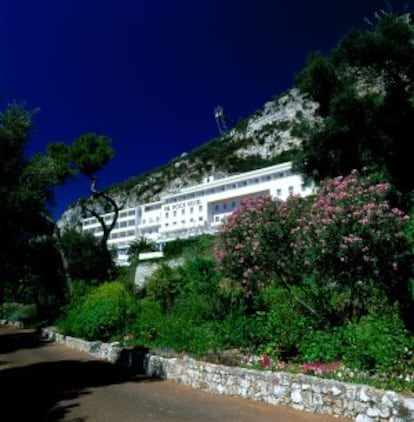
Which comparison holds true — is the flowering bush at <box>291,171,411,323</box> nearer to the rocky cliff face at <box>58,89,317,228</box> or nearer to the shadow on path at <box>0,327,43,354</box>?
the shadow on path at <box>0,327,43,354</box>

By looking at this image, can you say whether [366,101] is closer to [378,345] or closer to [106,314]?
[378,345]

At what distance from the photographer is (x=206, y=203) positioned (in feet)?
234

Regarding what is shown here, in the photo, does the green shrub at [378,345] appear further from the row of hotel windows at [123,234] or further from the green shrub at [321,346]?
the row of hotel windows at [123,234]

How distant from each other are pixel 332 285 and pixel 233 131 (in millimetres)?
116974

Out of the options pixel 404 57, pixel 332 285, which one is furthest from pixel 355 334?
pixel 404 57

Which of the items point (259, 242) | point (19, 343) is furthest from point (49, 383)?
point (19, 343)

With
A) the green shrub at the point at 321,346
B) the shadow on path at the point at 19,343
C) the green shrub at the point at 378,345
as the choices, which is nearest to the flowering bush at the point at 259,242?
the green shrub at the point at 321,346

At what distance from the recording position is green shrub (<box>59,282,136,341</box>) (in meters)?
17.0

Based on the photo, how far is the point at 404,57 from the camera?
1691cm

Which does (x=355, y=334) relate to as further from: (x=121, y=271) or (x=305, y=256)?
(x=121, y=271)

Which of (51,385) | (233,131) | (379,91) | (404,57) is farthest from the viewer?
(233,131)

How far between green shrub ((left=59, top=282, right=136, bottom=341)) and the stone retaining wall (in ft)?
16.6

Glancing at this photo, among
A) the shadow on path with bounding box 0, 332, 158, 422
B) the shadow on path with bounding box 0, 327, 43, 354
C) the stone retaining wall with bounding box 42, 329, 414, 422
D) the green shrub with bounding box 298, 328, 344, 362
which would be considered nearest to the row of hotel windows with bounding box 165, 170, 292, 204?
the shadow on path with bounding box 0, 327, 43, 354

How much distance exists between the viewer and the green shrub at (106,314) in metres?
17.0
